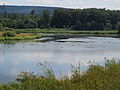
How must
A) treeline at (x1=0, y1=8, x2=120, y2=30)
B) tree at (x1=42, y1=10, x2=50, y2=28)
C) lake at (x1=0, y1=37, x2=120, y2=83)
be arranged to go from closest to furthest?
lake at (x1=0, y1=37, x2=120, y2=83) → treeline at (x1=0, y1=8, x2=120, y2=30) → tree at (x1=42, y1=10, x2=50, y2=28)

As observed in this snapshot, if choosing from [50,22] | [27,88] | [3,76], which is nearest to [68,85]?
[27,88]

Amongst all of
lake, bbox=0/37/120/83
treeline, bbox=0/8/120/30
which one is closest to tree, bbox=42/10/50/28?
treeline, bbox=0/8/120/30

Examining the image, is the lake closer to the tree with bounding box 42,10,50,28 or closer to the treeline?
the treeline

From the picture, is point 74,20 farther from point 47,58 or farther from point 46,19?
point 47,58

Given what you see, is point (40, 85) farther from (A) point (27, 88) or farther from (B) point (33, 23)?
(B) point (33, 23)

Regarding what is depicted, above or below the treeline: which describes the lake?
above

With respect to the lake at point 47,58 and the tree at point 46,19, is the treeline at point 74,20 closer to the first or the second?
the tree at point 46,19

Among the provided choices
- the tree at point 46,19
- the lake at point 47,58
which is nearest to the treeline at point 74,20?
the tree at point 46,19

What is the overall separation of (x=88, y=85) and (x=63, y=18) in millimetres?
116033

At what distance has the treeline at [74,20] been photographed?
370 feet

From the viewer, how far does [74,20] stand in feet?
394

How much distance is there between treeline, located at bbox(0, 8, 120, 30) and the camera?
112775 mm

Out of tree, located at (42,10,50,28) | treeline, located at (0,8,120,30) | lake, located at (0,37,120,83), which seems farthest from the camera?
tree, located at (42,10,50,28)

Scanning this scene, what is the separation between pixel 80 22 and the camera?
11619 cm
